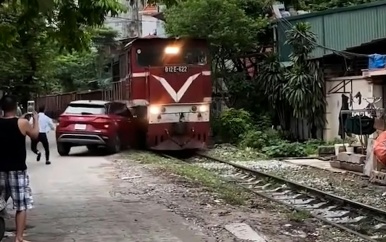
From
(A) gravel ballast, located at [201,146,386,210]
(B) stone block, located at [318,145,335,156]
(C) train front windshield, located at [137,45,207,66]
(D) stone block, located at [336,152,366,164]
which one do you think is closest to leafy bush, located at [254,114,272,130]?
(A) gravel ballast, located at [201,146,386,210]

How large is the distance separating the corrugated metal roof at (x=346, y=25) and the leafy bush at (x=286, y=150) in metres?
3.86

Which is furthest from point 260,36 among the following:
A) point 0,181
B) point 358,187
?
point 0,181

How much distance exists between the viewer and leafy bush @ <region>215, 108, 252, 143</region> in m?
25.4

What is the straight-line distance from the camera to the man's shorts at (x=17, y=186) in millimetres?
7574

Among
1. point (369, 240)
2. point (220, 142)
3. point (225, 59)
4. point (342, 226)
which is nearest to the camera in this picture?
point (369, 240)

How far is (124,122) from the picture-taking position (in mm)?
21859

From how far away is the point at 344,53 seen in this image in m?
21.9

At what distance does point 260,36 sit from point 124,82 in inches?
344

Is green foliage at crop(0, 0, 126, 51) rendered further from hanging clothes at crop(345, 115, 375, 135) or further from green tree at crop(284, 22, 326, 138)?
green tree at crop(284, 22, 326, 138)

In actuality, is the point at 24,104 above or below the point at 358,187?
above

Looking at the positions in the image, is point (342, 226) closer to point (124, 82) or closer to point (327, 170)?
point (327, 170)

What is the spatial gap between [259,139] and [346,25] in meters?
5.04

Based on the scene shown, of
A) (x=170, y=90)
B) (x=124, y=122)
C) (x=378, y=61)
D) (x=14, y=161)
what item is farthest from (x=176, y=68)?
(x=14, y=161)

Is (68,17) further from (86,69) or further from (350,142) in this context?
(86,69)
